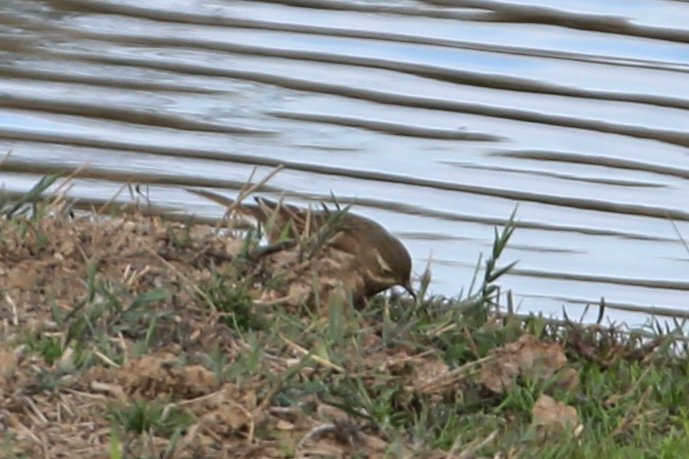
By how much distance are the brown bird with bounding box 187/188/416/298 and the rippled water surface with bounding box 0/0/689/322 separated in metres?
1.33

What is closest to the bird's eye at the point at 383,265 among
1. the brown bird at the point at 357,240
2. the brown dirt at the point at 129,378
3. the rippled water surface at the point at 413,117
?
the brown bird at the point at 357,240

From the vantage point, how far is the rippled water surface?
321 inches

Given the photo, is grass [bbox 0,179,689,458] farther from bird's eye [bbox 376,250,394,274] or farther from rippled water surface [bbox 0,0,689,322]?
rippled water surface [bbox 0,0,689,322]

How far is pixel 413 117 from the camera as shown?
358 inches

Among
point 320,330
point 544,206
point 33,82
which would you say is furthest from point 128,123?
point 320,330

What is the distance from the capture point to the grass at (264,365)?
15.3ft

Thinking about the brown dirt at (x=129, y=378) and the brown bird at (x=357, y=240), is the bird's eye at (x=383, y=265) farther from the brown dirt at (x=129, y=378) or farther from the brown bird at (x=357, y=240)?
the brown dirt at (x=129, y=378)

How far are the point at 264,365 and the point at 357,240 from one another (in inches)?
47.2

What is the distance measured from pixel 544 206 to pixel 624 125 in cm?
85

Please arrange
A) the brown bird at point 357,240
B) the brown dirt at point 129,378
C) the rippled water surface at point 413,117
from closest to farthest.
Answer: the brown dirt at point 129,378 → the brown bird at point 357,240 → the rippled water surface at point 413,117

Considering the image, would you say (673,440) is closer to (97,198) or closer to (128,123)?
(97,198)

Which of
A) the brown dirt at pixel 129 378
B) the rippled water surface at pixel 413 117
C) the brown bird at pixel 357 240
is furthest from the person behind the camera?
the rippled water surface at pixel 413 117

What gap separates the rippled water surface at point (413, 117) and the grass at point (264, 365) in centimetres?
177

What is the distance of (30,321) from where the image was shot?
5.11 metres
